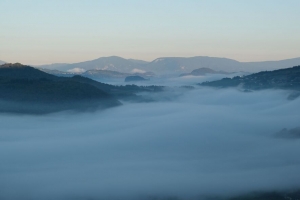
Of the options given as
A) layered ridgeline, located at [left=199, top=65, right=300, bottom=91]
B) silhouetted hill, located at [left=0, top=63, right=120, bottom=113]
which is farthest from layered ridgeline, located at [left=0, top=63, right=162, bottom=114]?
layered ridgeline, located at [left=199, top=65, right=300, bottom=91]

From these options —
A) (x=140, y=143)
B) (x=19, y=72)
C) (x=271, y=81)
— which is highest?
(x=19, y=72)

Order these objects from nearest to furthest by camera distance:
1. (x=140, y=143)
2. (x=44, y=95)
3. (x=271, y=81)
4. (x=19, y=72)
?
1. (x=140, y=143)
2. (x=44, y=95)
3. (x=19, y=72)
4. (x=271, y=81)

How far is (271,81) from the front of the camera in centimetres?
14150

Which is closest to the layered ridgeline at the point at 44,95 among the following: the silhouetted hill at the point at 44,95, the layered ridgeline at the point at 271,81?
the silhouetted hill at the point at 44,95

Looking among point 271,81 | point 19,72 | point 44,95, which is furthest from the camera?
point 271,81

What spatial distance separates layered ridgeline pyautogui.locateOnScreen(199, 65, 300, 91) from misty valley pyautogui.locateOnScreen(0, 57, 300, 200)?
52 cm

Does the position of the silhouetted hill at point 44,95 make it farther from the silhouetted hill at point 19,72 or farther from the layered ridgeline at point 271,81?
the layered ridgeline at point 271,81

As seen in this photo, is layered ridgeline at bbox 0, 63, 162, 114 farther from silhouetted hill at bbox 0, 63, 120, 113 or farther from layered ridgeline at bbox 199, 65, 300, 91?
layered ridgeline at bbox 199, 65, 300, 91

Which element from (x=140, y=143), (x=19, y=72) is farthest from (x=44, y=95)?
(x=140, y=143)

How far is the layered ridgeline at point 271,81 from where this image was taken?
422 feet

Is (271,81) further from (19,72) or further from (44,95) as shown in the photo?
(19,72)

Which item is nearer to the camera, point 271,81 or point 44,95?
point 44,95

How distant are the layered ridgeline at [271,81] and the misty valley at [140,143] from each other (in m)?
0.52

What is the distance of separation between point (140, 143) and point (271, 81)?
77843 mm
